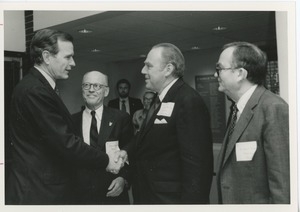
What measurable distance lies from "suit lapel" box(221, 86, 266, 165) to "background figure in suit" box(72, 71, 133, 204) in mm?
594

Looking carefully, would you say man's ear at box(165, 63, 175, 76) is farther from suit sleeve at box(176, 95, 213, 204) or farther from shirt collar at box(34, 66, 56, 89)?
shirt collar at box(34, 66, 56, 89)

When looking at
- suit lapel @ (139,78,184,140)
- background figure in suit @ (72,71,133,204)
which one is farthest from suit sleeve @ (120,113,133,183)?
suit lapel @ (139,78,184,140)

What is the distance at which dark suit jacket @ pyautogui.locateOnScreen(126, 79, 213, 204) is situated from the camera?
1272 millimetres

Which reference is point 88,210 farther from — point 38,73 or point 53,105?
point 38,73

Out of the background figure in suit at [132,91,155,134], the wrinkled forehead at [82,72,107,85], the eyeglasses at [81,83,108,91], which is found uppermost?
the wrinkled forehead at [82,72,107,85]

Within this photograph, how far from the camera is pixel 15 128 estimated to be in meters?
1.38

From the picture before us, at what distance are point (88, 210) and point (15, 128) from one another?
518 mm

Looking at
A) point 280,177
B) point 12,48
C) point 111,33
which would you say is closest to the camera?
point 280,177

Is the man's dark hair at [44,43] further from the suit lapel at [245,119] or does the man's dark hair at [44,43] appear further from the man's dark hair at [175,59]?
the suit lapel at [245,119]

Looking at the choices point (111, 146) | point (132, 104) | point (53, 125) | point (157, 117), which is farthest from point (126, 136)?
point (53, 125)

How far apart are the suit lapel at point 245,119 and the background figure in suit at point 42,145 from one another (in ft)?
2.01

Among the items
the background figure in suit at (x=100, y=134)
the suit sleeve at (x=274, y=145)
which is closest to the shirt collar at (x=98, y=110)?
the background figure in suit at (x=100, y=134)
